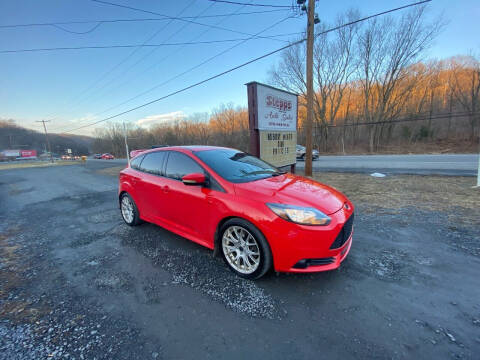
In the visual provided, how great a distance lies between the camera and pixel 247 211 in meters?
2.37

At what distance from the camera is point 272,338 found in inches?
68.4

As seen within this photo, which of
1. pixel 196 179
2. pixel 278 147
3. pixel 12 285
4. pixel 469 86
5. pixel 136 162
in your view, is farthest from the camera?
pixel 469 86

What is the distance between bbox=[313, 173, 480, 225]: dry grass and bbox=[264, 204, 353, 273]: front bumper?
3479mm

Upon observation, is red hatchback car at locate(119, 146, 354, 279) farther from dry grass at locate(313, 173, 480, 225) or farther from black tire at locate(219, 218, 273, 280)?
dry grass at locate(313, 173, 480, 225)

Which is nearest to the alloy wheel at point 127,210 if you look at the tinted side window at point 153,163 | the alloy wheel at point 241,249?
the tinted side window at point 153,163

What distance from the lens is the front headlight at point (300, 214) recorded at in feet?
7.30

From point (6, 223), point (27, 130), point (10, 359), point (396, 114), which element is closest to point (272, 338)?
point (10, 359)

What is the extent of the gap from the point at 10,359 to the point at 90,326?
1.64 feet

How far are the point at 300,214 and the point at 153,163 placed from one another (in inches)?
107

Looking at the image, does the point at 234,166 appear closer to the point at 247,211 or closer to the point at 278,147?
the point at 247,211

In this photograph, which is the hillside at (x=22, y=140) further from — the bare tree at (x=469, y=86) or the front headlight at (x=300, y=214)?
the bare tree at (x=469, y=86)

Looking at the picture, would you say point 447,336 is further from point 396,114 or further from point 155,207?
point 396,114

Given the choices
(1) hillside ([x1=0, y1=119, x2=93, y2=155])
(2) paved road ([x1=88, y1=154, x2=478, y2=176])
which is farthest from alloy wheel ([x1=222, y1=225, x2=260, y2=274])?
(1) hillside ([x1=0, y1=119, x2=93, y2=155])

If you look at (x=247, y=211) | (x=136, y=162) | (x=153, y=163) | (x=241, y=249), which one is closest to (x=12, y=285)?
(x=153, y=163)
